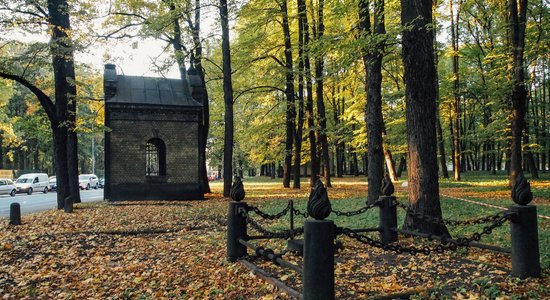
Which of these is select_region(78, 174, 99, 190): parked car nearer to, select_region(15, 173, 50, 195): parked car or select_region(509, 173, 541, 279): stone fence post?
select_region(15, 173, 50, 195): parked car

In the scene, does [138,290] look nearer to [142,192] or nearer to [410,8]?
[410,8]

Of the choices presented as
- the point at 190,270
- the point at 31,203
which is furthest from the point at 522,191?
the point at 31,203

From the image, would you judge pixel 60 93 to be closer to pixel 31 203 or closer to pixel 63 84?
pixel 63 84

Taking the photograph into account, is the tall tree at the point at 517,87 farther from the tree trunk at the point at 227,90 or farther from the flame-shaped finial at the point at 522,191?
the tree trunk at the point at 227,90

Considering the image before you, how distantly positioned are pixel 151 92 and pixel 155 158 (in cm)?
402

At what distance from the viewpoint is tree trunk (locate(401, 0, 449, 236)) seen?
7969 mm

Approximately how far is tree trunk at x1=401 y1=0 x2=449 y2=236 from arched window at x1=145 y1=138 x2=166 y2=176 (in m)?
15.1

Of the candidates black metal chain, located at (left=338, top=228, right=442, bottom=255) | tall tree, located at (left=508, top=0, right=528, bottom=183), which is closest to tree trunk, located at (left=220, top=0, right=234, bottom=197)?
tall tree, located at (left=508, top=0, right=528, bottom=183)

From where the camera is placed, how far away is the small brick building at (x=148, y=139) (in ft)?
63.8

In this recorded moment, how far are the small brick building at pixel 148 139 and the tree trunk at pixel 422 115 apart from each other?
561 inches

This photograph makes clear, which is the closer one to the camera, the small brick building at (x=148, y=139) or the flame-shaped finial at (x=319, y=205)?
the flame-shaped finial at (x=319, y=205)

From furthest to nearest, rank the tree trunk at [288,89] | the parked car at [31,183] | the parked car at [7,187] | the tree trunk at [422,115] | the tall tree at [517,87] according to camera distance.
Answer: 1. the parked car at [31,183]
2. the parked car at [7,187]
3. the tree trunk at [288,89]
4. the tall tree at [517,87]
5. the tree trunk at [422,115]

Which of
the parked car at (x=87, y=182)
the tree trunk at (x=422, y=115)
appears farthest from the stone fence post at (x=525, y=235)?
the parked car at (x=87, y=182)

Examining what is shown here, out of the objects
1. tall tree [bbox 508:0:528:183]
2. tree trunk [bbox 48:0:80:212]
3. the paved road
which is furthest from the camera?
the paved road
